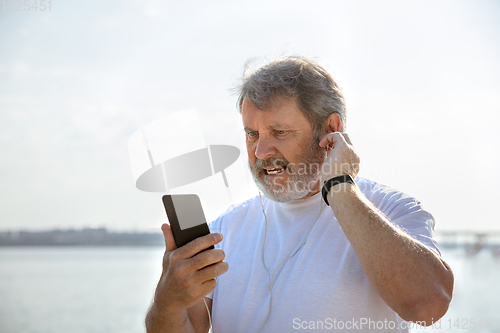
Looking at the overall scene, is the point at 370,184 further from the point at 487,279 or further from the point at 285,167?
the point at 487,279

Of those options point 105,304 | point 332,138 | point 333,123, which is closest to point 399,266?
point 332,138

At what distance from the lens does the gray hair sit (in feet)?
5.95

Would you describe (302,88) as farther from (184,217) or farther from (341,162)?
(184,217)

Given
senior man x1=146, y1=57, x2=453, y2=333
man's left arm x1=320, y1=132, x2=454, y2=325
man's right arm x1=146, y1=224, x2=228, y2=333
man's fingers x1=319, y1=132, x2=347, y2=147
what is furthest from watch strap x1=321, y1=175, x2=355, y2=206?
man's right arm x1=146, y1=224, x2=228, y2=333

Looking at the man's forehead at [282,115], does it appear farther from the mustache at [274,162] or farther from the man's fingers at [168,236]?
the man's fingers at [168,236]

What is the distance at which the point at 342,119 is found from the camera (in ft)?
6.42

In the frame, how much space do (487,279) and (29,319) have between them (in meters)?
15.2

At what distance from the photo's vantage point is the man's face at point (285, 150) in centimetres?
179

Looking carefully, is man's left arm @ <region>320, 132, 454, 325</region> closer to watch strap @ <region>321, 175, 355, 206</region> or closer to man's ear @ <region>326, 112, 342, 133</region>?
watch strap @ <region>321, 175, 355, 206</region>

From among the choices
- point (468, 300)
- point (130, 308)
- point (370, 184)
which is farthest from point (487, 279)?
point (370, 184)

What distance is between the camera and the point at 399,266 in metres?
1.22

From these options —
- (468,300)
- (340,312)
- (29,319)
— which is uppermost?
(340,312)

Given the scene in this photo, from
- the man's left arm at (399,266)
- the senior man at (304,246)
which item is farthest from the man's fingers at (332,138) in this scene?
the man's left arm at (399,266)

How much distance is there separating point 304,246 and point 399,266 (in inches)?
20.4
